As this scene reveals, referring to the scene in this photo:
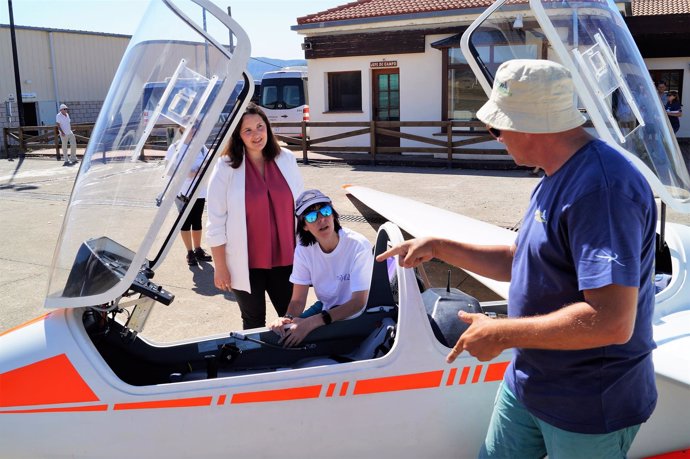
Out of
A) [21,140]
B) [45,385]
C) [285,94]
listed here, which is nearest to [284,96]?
[285,94]

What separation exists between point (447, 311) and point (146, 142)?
4.63 feet

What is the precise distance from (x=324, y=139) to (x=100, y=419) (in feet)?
49.6

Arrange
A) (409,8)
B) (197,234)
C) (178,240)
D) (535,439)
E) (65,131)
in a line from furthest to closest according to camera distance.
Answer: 1. (65,131)
2. (409,8)
3. (178,240)
4. (197,234)
5. (535,439)

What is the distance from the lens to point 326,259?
130 inches

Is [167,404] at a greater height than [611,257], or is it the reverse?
[611,257]

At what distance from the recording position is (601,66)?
3000 mm

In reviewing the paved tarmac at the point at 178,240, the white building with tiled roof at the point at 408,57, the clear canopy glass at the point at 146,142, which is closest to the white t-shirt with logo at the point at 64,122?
the paved tarmac at the point at 178,240

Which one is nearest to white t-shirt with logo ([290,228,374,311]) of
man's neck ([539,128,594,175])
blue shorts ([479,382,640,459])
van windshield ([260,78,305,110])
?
blue shorts ([479,382,640,459])

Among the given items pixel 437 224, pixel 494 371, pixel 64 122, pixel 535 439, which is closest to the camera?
pixel 535 439

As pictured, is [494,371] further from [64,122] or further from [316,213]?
[64,122]

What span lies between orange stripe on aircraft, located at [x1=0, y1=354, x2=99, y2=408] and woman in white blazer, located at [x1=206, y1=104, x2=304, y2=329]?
1.39m

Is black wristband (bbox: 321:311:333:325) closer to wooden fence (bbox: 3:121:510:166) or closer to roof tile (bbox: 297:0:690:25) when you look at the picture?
wooden fence (bbox: 3:121:510:166)

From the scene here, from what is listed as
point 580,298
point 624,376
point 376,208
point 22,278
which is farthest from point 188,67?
point 22,278

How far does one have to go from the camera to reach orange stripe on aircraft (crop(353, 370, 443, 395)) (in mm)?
2363
